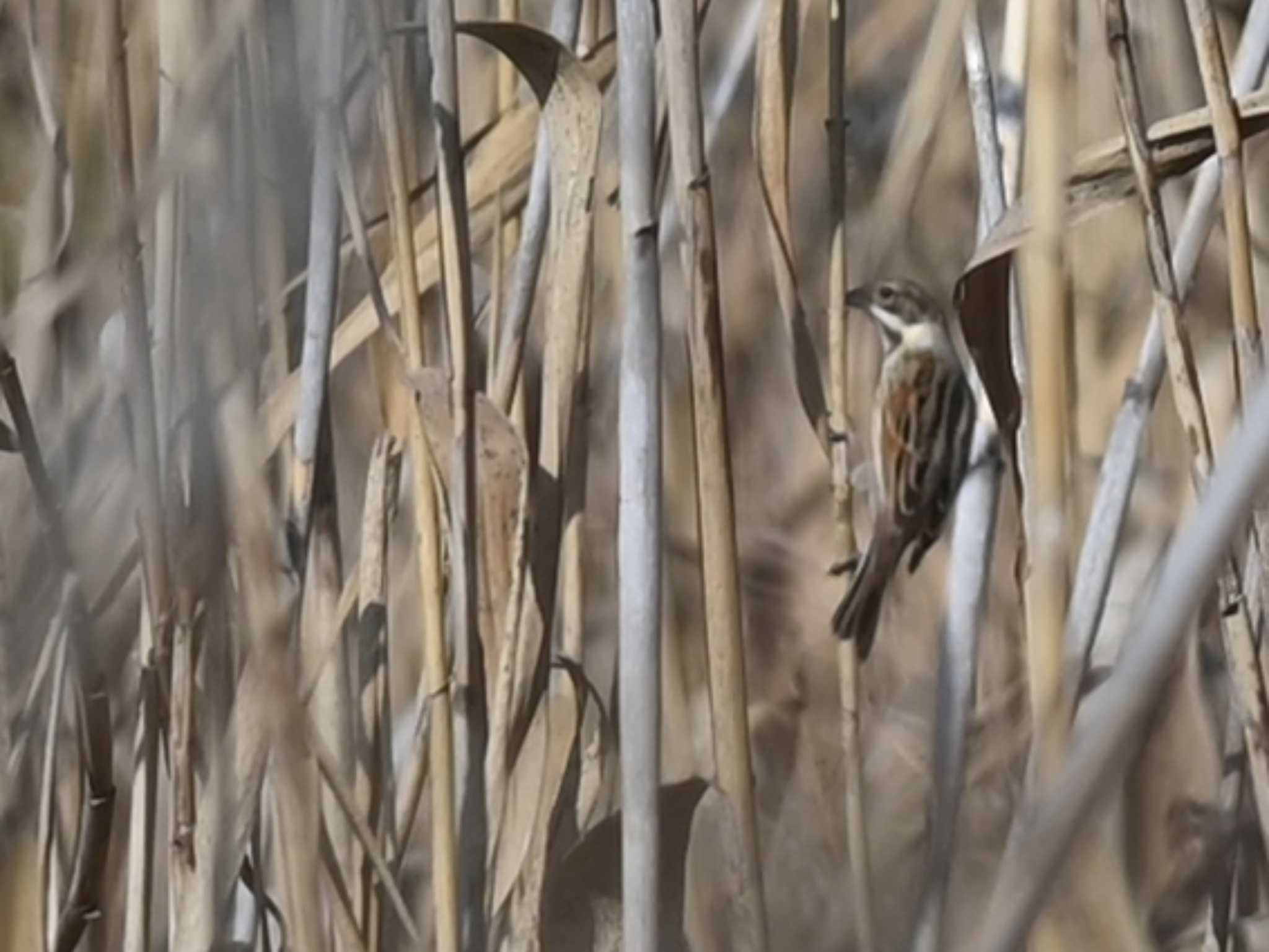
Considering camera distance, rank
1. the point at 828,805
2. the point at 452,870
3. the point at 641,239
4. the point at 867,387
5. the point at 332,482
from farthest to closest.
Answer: the point at 867,387 < the point at 828,805 < the point at 332,482 < the point at 452,870 < the point at 641,239

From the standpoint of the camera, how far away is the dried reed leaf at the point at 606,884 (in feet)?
3.22

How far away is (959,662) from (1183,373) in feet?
0.75

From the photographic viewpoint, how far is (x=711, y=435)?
33.3 inches

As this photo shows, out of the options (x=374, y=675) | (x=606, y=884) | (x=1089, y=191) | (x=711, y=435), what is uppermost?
(x=1089, y=191)

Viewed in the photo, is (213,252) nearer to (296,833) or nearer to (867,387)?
(296,833)

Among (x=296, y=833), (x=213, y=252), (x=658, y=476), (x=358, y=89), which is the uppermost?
(x=358, y=89)

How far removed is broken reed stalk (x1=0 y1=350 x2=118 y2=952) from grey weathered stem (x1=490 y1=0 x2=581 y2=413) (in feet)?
0.72

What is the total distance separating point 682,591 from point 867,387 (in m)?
0.37

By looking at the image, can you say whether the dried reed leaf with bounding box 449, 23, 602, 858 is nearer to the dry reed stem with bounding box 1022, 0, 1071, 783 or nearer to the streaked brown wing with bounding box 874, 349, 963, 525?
the dry reed stem with bounding box 1022, 0, 1071, 783

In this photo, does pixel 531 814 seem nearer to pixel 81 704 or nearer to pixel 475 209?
pixel 81 704

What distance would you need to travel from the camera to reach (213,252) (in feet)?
2.46

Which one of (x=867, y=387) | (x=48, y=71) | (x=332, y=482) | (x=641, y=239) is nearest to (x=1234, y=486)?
(x=641, y=239)

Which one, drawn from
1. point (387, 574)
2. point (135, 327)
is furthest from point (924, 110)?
point (135, 327)

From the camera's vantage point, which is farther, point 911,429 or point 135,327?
point 911,429
